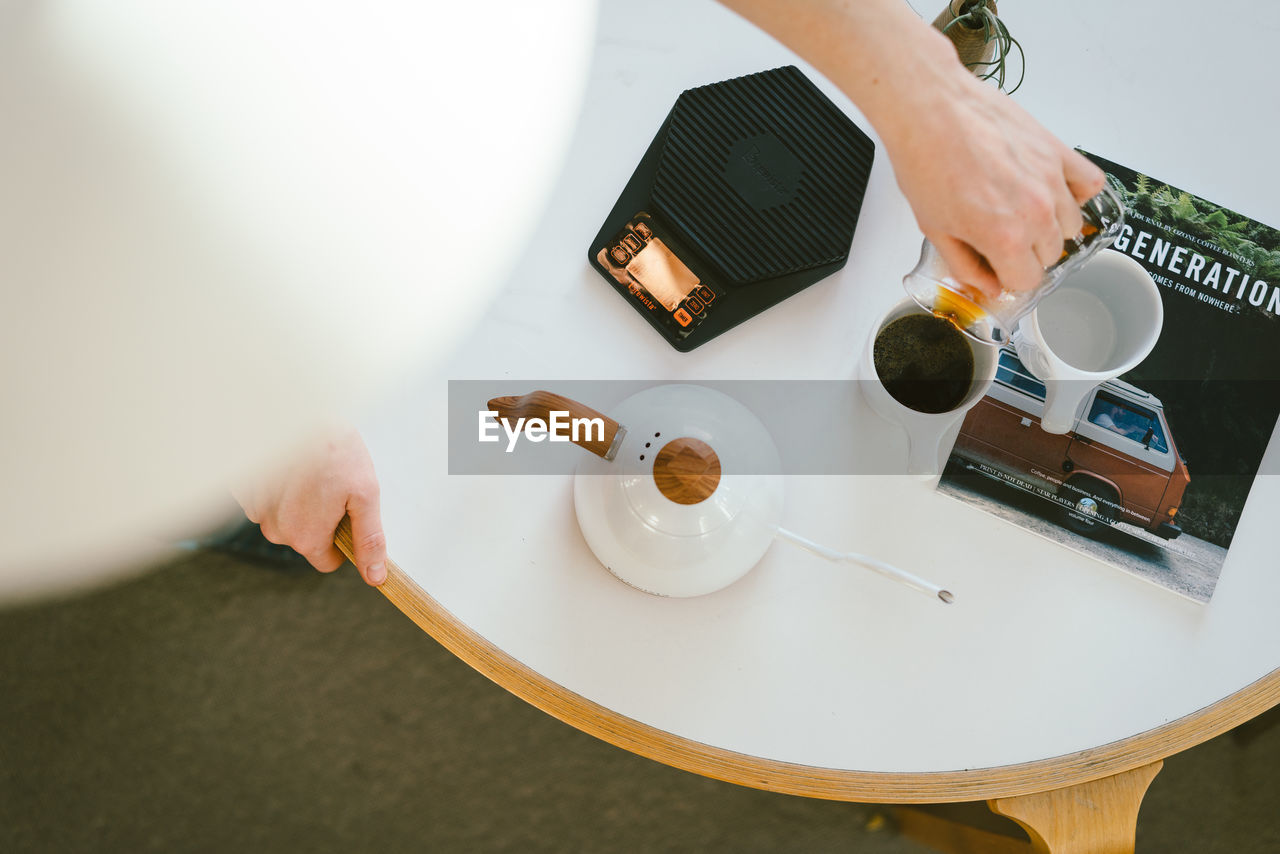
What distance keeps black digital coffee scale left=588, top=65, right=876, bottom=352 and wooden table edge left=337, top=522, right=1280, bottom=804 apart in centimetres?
32

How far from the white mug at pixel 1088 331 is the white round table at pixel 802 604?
13 cm

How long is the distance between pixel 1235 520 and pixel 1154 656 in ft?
0.48

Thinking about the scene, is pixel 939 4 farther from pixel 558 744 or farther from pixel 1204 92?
pixel 558 744

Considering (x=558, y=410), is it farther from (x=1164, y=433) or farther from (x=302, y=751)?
(x=302, y=751)

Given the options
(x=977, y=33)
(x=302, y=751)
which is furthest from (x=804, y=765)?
(x=302, y=751)

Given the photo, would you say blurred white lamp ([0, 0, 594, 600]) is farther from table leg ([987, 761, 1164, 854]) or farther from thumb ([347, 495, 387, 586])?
table leg ([987, 761, 1164, 854])

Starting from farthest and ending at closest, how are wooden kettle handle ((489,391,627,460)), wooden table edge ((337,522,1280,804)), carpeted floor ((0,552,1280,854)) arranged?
1. carpeted floor ((0,552,1280,854))
2. wooden table edge ((337,522,1280,804))
3. wooden kettle handle ((489,391,627,460))

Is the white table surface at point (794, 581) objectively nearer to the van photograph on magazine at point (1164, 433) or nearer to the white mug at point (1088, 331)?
the van photograph on magazine at point (1164, 433)

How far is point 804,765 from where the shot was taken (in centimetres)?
73

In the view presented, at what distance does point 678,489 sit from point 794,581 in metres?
0.19

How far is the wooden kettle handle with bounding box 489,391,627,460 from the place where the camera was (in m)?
0.62

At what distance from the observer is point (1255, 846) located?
1.38m

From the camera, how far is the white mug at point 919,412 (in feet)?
2.26

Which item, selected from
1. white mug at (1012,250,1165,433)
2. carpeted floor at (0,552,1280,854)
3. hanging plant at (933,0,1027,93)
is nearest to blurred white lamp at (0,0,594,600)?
hanging plant at (933,0,1027,93)
